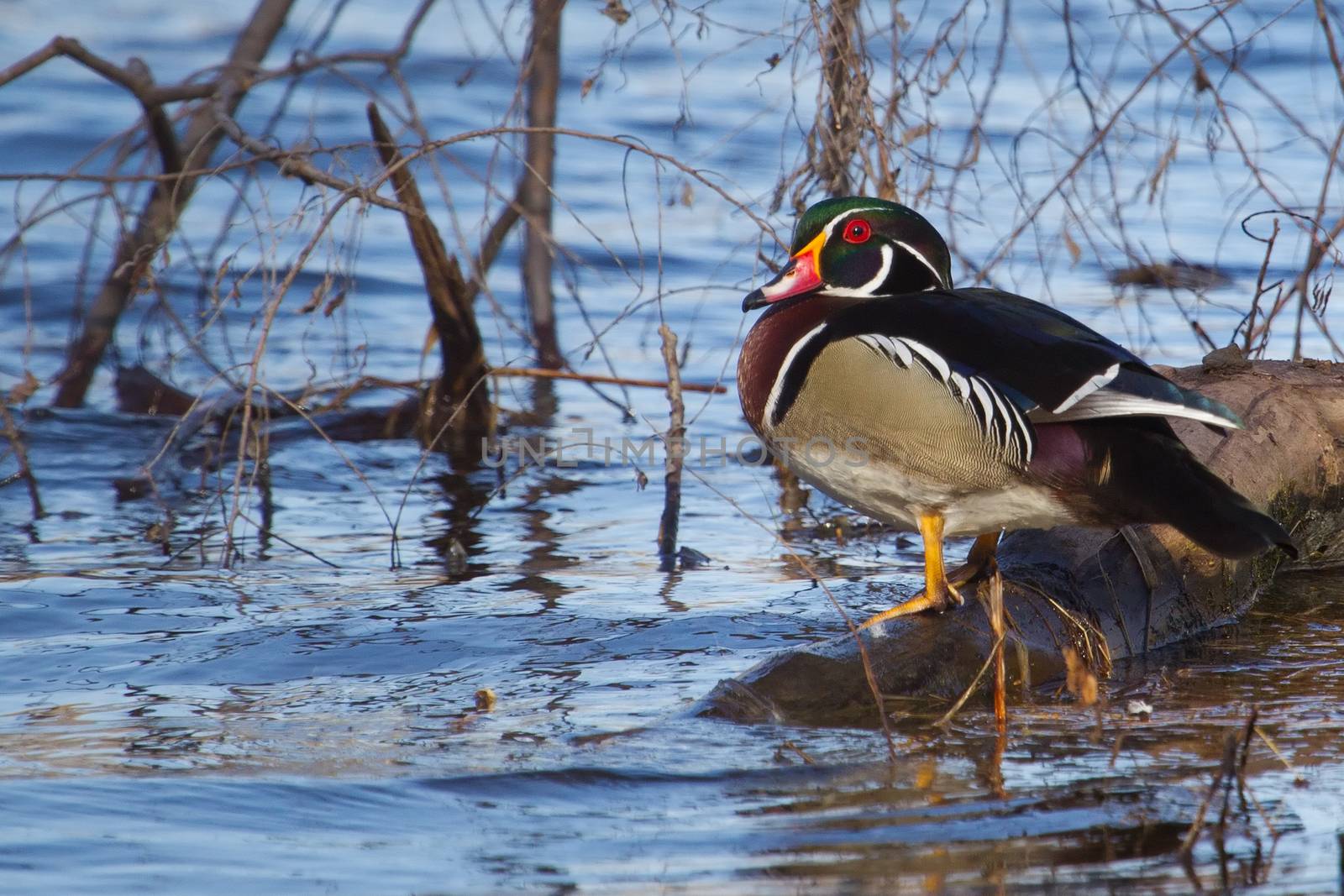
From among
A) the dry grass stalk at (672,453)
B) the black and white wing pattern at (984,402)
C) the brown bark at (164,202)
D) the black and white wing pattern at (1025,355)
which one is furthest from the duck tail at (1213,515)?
the brown bark at (164,202)

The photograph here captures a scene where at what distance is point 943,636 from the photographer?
320 centimetres

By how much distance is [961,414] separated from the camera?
3104 millimetres

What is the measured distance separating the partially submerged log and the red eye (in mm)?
790

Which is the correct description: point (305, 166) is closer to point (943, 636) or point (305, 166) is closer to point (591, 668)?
point (591, 668)

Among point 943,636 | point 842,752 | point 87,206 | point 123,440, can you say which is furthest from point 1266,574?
point 87,206

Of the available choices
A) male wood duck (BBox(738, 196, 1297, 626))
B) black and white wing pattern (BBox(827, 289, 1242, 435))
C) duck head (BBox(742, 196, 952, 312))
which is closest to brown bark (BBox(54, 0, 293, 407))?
duck head (BBox(742, 196, 952, 312))

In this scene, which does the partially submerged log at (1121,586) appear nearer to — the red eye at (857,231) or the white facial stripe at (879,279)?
the white facial stripe at (879,279)

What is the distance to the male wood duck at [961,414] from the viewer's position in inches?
117

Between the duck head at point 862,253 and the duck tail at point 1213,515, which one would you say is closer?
the duck tail at point 1213,515

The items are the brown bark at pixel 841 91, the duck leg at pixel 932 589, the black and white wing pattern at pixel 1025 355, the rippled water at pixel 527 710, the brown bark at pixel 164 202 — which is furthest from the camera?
the brown bark at pixel 164 202

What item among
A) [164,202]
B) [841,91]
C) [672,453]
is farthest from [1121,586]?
[164,202]

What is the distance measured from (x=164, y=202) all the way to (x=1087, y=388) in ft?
13.8

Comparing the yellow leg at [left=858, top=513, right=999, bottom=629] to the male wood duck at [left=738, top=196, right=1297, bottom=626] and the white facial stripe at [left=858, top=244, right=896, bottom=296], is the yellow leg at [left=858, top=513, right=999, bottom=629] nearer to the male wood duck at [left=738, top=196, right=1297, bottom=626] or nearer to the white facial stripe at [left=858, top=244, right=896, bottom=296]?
the male wood duck at [left=738, top=196, right=1297, bottom=626]

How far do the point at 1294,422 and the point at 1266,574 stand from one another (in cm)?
40
